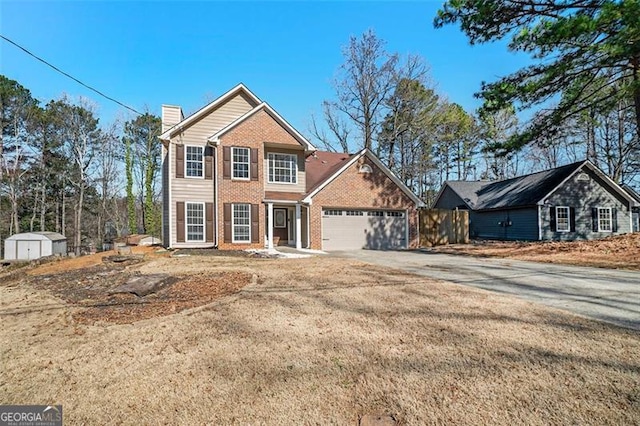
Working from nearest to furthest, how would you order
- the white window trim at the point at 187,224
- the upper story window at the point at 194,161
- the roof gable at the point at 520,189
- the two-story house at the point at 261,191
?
the white window trim at the point at 187,224 → the two-story house at the point at 261,191 → the upper story window at the point at 194,161 → the roof gable at the point at 520,189

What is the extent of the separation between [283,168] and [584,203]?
20.3m

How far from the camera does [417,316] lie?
4977 mm

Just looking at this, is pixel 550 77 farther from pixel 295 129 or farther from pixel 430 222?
pixel 295 129

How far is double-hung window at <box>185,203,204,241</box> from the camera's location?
15.4 m

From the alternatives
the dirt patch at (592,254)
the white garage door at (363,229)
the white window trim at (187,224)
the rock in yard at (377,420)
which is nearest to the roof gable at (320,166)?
the white garage door at (363,229)

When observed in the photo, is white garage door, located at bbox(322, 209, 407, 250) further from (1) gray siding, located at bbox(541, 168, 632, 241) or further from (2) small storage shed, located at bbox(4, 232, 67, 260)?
(2) small storage shed, located at bbox(4, 232, 67, 260)

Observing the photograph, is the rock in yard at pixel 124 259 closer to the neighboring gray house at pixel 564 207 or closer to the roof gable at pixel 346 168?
the roof gable at pixel 346 168

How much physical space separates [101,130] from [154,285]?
3169 cm

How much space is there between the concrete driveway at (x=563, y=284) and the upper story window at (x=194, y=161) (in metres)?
10.4

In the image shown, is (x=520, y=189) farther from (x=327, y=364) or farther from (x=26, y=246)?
(x=26, y=246)

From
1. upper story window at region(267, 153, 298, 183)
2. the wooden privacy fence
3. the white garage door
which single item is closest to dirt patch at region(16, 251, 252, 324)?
upper story window at region(267, 153, 298, 183)

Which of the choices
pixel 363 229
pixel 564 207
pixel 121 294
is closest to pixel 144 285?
pixel 121 294

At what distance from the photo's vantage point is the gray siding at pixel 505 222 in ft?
71.3

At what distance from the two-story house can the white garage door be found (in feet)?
0.17
